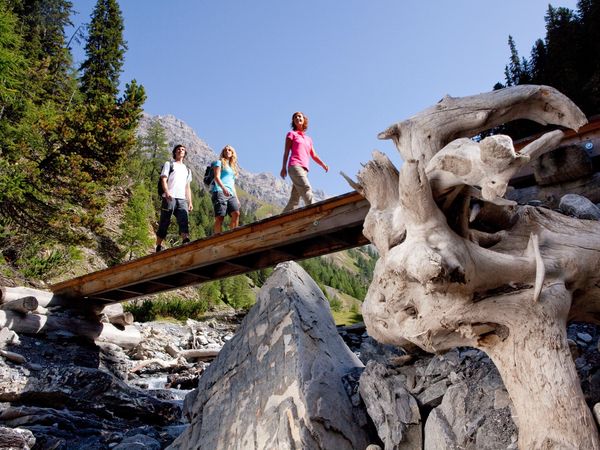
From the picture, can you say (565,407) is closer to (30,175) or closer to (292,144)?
(292,144)

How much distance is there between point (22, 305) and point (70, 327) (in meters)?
1.14

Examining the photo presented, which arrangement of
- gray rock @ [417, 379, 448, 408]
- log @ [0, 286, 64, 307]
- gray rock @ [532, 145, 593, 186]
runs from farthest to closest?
log @ [0, 286, 64, 307], gray rock @ [532, 145, 593, 186], gray rock @ [417, 379, 448, 408]

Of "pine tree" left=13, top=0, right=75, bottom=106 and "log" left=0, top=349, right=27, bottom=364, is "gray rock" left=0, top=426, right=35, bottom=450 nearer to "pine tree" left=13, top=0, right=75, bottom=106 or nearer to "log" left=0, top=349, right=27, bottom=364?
"log" left=0, top=349, right=27, bottom=364

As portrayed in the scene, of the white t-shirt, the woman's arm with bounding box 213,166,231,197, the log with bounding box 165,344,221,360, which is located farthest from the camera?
the log with bounding box 165,344,221,360

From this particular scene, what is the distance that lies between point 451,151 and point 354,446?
217 centimetres

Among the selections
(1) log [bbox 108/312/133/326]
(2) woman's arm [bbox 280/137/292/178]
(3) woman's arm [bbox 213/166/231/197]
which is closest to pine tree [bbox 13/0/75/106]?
(1) log [bbox 108/312/133/326]

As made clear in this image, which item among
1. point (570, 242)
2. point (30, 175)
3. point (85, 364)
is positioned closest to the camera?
point (570, 242)

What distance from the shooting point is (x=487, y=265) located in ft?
8.89

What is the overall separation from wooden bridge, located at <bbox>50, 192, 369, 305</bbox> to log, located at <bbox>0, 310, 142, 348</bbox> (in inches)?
29.5

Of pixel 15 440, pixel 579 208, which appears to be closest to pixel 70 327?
pixel 15 440

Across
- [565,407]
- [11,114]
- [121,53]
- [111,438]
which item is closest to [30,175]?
[11,114]

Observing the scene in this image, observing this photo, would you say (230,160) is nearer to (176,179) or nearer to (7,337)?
(176,179)

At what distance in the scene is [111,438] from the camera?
5.47 metres

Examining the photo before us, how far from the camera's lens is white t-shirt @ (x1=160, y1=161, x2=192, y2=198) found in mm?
8711
